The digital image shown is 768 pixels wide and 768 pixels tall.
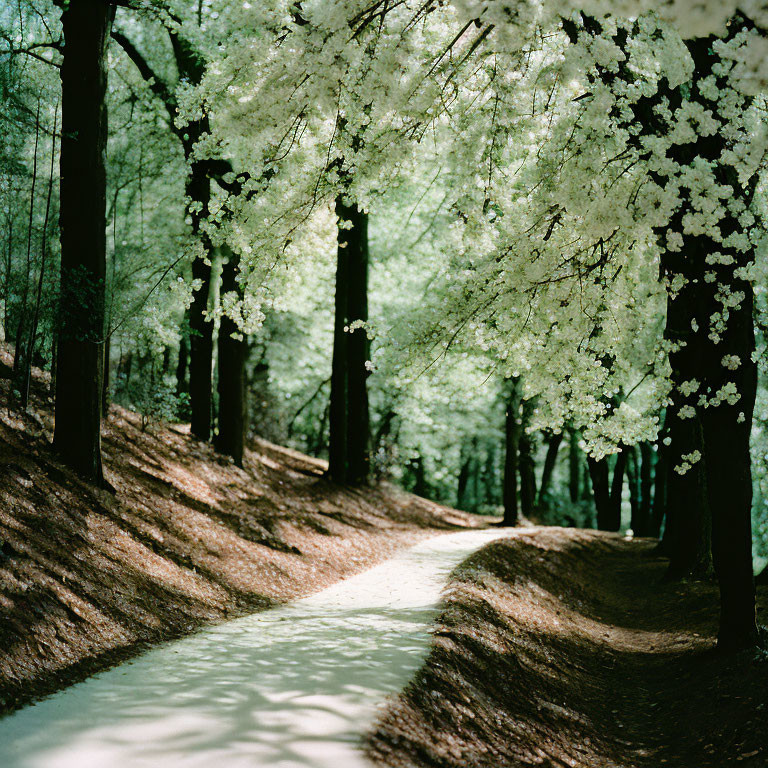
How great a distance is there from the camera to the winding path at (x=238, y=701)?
393cm

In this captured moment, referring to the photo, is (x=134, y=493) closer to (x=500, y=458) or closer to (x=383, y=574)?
(x=383, y=574)

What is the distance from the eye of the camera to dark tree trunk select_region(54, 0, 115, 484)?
9.35 m

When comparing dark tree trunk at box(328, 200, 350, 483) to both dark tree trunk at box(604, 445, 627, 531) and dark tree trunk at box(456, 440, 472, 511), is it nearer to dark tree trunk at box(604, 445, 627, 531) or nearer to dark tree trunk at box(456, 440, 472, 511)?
dark tree trunk at box(604, 445, 627, 531)

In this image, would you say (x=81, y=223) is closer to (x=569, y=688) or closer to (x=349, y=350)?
(x=569, y=688)

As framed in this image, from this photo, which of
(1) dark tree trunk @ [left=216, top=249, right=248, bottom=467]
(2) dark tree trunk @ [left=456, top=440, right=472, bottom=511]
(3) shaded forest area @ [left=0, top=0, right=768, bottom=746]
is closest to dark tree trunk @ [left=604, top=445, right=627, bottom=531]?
(3) shaded forest area @ [left=0, top=0, right=768, bottom=746]

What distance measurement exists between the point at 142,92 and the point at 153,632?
1244 centimetres

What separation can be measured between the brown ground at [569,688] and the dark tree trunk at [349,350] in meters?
6.51

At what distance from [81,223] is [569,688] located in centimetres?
817

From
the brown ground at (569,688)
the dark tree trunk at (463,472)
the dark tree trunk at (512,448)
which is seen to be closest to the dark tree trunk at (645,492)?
the dark tree trunk at (512,448)

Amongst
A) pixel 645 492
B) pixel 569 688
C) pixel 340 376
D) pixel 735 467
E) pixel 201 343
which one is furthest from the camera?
pixel 645 492

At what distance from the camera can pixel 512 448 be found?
71.3 ft

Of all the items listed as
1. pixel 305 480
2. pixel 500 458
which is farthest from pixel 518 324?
pixel 500 458

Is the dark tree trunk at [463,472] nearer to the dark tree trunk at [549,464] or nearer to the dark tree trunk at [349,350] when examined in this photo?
the dark tree trunk at [549,464]

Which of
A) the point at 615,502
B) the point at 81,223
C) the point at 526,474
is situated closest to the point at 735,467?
the point at 81,223
